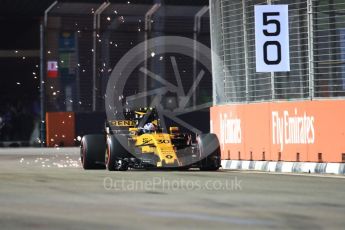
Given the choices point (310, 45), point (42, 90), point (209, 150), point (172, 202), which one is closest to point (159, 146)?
point (209, 150)

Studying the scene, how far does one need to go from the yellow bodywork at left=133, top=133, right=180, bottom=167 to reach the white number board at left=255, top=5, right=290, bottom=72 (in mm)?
2527

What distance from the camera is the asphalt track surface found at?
32.8 ft

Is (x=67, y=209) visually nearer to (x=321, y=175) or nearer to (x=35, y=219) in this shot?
(x=35, y=219)

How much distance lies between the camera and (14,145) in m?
46.3

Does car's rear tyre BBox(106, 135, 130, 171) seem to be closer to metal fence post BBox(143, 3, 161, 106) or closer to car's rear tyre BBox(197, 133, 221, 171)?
car's rear tyre BBox(197, 133, 221, 171)

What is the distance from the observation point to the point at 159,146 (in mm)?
20297

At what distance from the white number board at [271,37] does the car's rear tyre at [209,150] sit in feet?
6.00

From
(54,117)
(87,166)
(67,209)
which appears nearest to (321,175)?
(87,166)

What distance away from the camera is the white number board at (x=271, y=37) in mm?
20391

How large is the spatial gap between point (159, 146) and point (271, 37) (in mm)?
3355

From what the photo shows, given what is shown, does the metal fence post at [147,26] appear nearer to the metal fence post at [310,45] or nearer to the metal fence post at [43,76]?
the metal fence post at [43,76]

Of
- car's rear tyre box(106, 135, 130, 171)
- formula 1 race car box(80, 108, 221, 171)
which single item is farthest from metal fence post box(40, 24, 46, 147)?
car's rear tyre box(106, 135, 130, 171)

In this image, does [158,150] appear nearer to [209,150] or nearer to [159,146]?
[159,146]

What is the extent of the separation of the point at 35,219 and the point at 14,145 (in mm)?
36382
